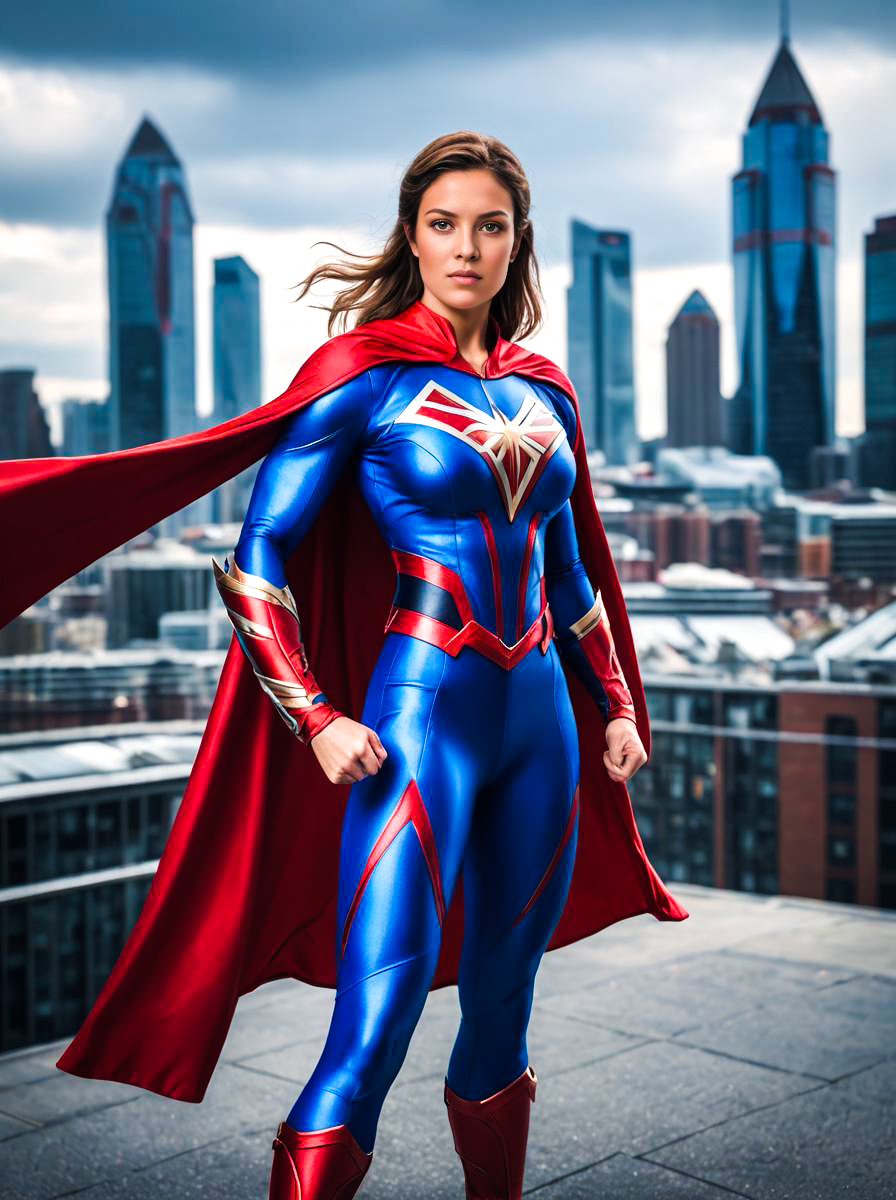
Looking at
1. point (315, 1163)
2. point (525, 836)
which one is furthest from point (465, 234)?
point (315, 1163)

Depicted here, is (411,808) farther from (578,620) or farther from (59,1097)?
(59,1097)

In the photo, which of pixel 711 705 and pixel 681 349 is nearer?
pixel 711 705

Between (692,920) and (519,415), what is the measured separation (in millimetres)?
3008

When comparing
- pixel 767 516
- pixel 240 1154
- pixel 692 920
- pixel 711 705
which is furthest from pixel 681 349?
pixel 240 1154

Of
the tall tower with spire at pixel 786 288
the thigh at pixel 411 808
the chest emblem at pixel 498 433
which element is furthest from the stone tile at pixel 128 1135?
the tall tower with spire at pixel 786 288

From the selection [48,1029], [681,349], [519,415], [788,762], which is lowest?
[48,1029]

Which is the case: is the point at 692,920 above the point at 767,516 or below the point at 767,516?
below

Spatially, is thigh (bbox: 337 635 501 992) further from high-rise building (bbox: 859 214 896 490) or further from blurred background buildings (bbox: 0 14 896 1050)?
high-rise building (bbox: 859 214 896 490)

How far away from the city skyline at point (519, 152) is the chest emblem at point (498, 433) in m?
2.93

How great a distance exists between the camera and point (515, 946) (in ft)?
5.86

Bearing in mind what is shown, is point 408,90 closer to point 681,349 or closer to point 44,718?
point 681,349

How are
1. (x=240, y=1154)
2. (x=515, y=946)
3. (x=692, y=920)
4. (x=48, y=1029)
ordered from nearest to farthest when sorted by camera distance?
(x=515, y=946)
(x=240, y=1154)
(x=48, y=1029)
(x=692, y=920)

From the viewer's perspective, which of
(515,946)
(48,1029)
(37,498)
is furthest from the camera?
(48,1029)

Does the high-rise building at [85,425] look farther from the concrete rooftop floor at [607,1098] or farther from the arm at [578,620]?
the arm at [578,620]
